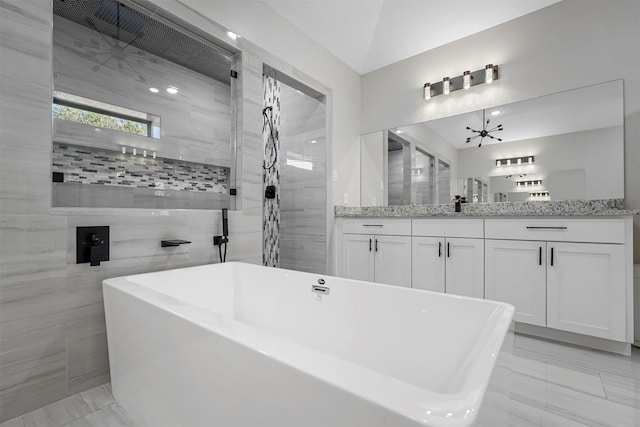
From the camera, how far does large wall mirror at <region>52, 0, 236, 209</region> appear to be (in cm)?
162

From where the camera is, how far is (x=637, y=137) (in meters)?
2.25

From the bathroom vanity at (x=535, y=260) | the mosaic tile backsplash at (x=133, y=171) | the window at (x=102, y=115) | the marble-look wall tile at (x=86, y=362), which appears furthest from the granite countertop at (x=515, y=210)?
the marble-look wall tile at (x=86, y=362)

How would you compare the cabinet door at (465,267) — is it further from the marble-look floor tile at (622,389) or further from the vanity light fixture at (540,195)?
the marble-look floor tile at (622,389)

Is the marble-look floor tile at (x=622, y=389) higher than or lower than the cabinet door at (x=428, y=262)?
lower

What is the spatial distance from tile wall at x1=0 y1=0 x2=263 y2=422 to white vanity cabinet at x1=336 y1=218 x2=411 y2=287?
6.64 ft

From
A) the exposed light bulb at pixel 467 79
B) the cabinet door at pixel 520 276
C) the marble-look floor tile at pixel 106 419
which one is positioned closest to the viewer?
the marble-look floor tile at pixel 106 419

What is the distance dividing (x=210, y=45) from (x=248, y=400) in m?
2.39

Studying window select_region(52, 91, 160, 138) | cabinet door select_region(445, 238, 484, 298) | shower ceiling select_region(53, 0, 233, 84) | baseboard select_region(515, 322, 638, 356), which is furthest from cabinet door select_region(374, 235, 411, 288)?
window select_region(52, 91, 160, 138)

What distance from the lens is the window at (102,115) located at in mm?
1594

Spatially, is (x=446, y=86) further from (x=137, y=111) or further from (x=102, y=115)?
(x=102, y=115)

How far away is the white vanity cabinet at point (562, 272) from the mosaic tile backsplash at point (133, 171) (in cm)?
218

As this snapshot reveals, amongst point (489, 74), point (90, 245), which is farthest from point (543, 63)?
point (90, 245)

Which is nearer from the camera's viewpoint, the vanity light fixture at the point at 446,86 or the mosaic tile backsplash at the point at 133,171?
the mosaic tile backsplash at the point at 133,171

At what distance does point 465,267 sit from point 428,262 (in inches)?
11.9
